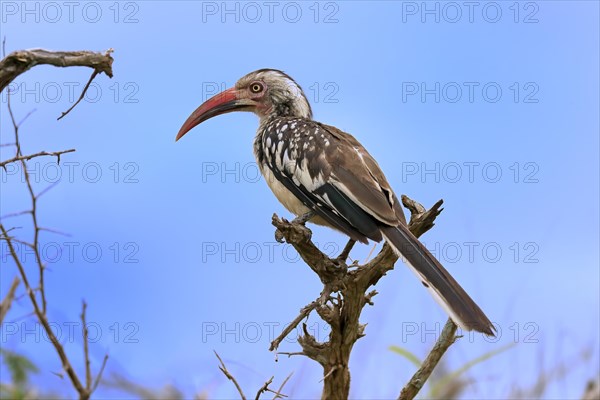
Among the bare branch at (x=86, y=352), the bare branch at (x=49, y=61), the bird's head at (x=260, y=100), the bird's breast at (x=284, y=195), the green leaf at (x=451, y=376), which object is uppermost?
the bird's head at (x=260, y=100)

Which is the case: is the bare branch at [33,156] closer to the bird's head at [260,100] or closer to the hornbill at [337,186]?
the hornbill at [337,186]

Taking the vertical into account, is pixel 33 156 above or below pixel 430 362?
above

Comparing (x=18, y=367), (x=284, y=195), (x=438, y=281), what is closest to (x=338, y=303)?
(x=438, y=281)

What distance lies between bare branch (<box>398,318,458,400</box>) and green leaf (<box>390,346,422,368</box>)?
0.11 metres

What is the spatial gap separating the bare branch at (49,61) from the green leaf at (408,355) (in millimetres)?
2417

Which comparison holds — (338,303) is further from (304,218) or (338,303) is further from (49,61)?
(49,61)

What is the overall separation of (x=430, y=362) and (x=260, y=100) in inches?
125

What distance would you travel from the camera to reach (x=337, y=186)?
15.6ft

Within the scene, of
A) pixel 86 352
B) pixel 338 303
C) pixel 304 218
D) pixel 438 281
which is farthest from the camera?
pixel 304 218

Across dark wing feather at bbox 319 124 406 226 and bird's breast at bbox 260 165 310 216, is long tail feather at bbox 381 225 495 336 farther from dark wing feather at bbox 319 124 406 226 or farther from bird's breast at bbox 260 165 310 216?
bird's breast at bbox 260 165 310 216

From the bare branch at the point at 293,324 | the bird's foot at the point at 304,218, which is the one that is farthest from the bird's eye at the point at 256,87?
the bare branch at the point at 293,324

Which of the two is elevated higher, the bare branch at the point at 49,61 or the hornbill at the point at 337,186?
the bare branch at the point at 49,61

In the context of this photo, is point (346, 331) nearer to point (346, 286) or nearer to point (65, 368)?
point (346, 286)

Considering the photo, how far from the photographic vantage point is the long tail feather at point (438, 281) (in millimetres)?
3967
